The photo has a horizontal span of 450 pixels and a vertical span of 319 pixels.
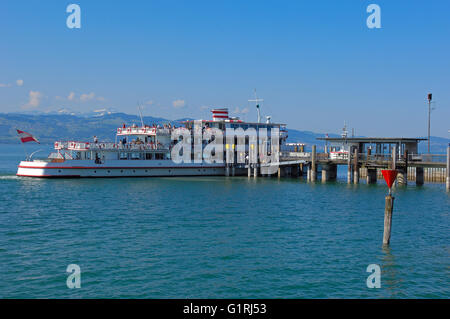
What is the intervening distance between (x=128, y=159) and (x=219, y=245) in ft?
134

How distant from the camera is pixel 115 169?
6144 centimetres

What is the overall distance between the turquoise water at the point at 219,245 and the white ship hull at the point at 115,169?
44.3 feet

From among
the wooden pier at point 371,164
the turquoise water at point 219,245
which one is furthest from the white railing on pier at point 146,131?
the turquoise water at point 219,245

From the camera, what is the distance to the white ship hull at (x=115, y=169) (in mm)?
57844

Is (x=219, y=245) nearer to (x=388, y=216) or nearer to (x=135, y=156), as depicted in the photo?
(x=388, y=216)

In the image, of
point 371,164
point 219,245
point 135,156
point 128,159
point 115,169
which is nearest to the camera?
point 219,245

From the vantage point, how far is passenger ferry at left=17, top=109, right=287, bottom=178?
5851 cm

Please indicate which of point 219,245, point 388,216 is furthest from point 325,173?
point 219,245

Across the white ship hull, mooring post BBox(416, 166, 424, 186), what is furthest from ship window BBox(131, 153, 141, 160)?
mooring post BBox(416, 166, 424, 186)

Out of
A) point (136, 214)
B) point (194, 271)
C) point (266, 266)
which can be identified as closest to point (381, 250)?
point (266, 266)

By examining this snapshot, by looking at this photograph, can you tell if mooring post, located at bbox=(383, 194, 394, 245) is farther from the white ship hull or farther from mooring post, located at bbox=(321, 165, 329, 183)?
the white ship hull

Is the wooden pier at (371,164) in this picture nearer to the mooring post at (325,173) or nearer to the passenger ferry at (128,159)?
the mooring post at (325,173)

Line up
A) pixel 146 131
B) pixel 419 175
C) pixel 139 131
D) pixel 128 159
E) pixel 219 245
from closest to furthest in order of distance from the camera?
pixel 219 245
pixel 419 175
pixel 128 159
pixel 146 131
pixel 139 131
